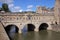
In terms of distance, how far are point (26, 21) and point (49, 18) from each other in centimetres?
871

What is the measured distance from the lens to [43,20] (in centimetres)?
5581

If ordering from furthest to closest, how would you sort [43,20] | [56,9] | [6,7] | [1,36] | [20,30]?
1. [6,7]
2. [56,9]
3. [43,20]
4. [20,30]
5. [1,36]

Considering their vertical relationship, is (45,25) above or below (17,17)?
below

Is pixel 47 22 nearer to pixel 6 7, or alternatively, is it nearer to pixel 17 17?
pixel 17 17

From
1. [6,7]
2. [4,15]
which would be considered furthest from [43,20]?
[6,7]

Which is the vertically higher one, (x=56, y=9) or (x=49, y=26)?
(x=56, y=9)

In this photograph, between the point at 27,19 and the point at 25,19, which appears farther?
the point at 27,19

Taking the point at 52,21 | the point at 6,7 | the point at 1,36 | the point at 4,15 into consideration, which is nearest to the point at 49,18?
the point at 52,21

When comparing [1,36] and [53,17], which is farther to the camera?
[53,17]

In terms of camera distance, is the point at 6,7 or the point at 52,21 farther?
the point at 6,7

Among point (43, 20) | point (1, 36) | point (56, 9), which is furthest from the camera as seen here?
point (56, 9)

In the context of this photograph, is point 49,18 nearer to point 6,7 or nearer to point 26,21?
point 26,21

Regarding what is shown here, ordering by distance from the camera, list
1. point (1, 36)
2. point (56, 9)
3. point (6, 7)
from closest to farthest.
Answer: point (1, 36), point (56, 9), point (6, 7)

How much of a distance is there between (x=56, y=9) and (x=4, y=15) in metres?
18.3
